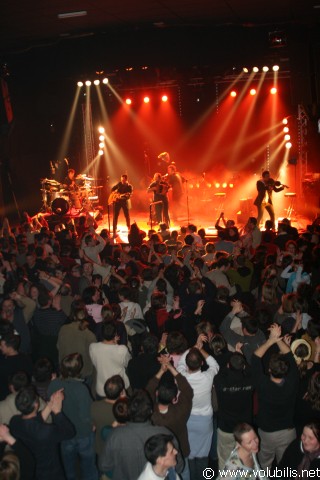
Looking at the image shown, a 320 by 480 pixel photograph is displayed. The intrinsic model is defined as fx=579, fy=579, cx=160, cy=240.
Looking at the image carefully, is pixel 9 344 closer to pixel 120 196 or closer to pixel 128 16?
pixel 128 16

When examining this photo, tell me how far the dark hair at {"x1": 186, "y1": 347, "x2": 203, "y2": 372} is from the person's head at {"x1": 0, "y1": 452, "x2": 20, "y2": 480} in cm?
164

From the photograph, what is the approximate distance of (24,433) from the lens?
3.89 m

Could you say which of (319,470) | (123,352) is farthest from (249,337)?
(319,470)

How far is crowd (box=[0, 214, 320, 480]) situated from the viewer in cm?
376

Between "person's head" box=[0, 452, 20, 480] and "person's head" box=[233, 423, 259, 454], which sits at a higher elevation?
"person's head" box=[0, 452, 20, 480]

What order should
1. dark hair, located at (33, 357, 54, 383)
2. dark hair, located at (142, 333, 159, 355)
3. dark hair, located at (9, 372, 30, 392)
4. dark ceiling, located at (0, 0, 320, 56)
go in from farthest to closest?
dark ceiling, located at (0, 0, 320, 56) → dark hair, located at (142, 333, 159, 355) → dark hair, located at (33, 357, 54, 383) → dark hair, located at (9, 372, 30, 392)

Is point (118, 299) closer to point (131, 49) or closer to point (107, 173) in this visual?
point (131, 49)

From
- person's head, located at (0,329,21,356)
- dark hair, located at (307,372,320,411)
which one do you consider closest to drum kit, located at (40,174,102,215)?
person's head, located at (0,329,21,356)

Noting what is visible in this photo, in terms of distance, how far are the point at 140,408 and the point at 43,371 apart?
1.13 metres

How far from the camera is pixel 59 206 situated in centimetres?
1485

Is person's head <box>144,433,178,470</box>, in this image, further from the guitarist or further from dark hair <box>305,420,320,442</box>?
the guitarist

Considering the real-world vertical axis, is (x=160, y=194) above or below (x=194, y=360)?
below

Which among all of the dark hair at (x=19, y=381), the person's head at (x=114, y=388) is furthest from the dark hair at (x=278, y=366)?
the dark hair at (x=19, y=381)

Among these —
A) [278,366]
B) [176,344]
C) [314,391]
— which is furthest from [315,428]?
[176,344]
